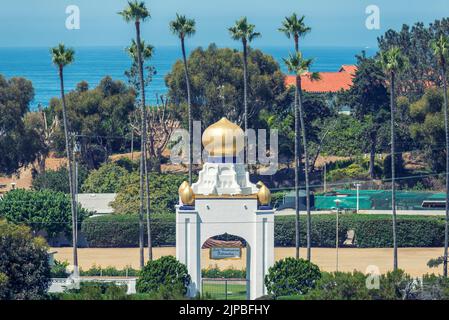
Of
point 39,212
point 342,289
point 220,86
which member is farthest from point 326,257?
point 220,86

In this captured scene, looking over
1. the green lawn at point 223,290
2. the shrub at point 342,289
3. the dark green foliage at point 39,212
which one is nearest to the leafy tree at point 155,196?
the dark green foliage at point 39,212

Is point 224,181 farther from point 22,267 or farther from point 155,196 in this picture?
point 155,196

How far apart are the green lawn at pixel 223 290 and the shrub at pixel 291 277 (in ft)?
7.61

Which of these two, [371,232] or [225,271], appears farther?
[371,232]

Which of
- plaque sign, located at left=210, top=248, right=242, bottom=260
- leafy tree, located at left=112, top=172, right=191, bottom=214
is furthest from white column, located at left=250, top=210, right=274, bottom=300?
leafy tree, located at left=112, top=172, right=191, bottom=214

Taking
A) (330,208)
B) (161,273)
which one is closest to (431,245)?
(330,208)

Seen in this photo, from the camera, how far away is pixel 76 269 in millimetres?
90188

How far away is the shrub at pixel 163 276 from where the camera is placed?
77.8 metres

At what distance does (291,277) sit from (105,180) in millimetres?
34431

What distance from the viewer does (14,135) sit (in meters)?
117

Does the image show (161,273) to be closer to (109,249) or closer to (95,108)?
(109,249)

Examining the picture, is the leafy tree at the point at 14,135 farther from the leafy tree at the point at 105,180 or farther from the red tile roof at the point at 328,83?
the red tile roof at the point at 328,83

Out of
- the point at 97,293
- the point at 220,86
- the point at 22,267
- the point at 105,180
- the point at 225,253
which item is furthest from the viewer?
the point at 220,86

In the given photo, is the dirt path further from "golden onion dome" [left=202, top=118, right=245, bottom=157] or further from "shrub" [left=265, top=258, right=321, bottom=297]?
"golden onion dome" [left=202, top=118, right=245, bottom=157]
